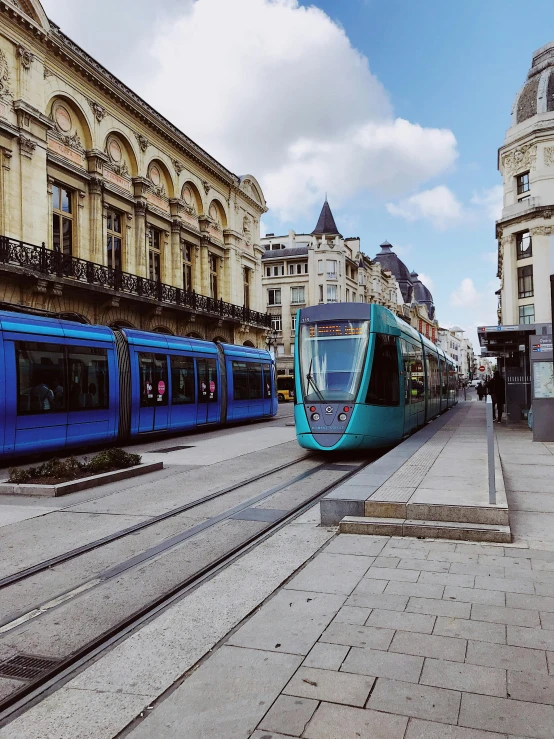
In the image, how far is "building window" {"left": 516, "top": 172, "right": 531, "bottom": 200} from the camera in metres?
49.5

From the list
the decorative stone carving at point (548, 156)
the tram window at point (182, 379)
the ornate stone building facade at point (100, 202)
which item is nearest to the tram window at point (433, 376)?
the tram window at point (182, 379)

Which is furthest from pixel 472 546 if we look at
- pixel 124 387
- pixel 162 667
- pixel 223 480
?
pixel 124 387

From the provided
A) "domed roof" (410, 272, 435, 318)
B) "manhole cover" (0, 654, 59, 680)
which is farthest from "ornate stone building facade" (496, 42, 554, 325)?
"domed roof" (410, 272, 435, 318)

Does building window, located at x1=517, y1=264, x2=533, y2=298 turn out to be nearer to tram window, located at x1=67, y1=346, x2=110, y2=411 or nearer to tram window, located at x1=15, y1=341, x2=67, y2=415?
tram window, located at x1=67, y1=346, x2=110, y2=411

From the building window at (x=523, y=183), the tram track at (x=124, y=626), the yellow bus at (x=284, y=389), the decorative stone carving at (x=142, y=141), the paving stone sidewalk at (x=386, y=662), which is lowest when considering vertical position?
the tram track at (x=124, y=626)

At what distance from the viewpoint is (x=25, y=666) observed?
12.3ft

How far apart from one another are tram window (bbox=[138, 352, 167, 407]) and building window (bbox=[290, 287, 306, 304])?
54.5m

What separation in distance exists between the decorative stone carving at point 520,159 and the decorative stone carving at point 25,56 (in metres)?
38.3

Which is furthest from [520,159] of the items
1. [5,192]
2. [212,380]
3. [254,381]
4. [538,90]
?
[5,192]

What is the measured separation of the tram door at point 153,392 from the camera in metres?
16.9

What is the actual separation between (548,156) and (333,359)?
43.4 m

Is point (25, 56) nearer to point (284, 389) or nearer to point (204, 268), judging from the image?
point (204, 268)

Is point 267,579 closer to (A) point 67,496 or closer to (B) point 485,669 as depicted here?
(B) point 485,669

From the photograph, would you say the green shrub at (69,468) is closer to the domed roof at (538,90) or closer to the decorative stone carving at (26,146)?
the decorative stone carving at (26,146)
